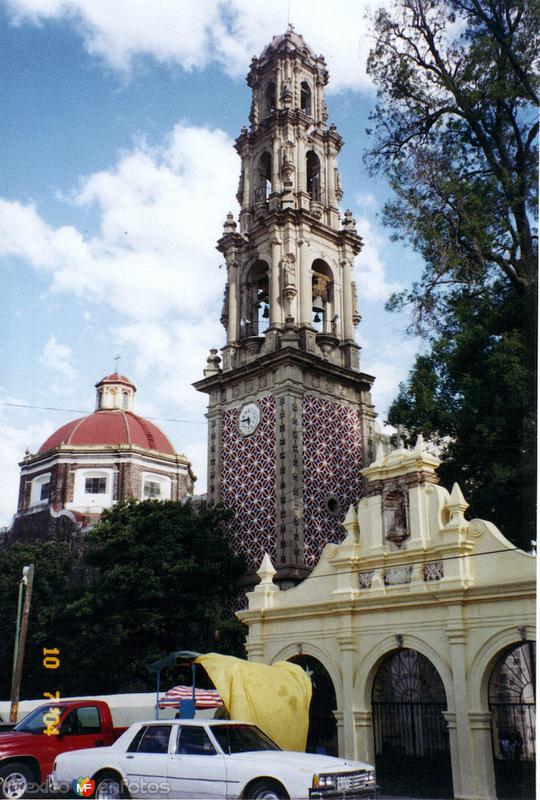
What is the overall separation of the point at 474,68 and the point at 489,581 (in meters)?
12.3

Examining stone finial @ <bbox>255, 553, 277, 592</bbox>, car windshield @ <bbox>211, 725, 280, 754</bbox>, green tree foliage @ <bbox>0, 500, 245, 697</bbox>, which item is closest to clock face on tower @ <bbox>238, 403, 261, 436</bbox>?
green tree foliage @ <bbox>0, 500, 245, 697</bbox>

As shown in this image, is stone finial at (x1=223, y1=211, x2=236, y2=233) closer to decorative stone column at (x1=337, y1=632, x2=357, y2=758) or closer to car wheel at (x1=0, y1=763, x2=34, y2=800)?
decorative stone column at (x1=337, y1=632, x2=357, y2=758)

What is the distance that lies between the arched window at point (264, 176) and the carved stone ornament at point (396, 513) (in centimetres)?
1744

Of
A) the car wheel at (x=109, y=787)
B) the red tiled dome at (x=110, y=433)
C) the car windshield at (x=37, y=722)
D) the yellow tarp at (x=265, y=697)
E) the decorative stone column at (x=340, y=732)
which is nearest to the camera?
the car wheel at (x=109, y=787)

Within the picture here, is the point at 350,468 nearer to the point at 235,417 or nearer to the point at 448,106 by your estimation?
the point at 235,417

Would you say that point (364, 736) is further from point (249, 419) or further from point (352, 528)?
point (249, 419)

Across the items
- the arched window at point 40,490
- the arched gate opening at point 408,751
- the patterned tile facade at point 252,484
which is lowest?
the arched gate opening at point 408,751

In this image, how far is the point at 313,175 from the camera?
31.2m

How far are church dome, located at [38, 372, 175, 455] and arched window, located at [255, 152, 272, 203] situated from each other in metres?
15.9

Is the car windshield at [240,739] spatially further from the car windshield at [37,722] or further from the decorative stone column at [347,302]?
the decorative stone column at [347,302]

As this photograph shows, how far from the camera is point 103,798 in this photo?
10555mm

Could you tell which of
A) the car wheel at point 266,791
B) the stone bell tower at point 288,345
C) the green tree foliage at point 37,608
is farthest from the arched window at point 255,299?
the car wheel at point 266,791

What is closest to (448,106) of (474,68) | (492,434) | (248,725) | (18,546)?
(474,68)

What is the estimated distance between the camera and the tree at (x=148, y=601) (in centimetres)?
2298
